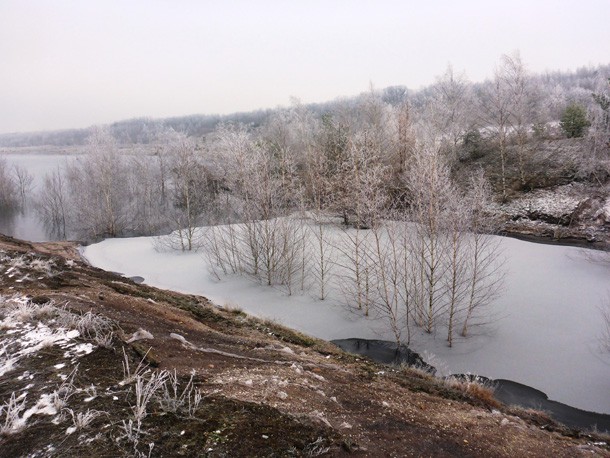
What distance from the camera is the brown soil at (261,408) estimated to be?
4078mm

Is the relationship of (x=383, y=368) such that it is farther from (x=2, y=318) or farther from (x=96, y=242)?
(x=96, y=242)

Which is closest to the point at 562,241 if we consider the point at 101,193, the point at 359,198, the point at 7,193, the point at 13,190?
the point at 359,198

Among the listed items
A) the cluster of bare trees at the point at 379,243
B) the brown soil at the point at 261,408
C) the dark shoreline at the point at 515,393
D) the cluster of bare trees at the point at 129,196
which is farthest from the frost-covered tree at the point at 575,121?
the brown soil at the point at 261,408

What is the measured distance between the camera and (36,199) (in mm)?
45469

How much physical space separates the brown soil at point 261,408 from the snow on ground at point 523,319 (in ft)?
Result: 11.1

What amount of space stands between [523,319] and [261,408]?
12684mm

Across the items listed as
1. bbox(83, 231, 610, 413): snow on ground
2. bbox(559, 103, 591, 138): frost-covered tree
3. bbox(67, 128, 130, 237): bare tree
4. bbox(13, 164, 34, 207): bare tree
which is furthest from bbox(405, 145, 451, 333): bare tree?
bbox(13, 164, 34, 207): bare tree

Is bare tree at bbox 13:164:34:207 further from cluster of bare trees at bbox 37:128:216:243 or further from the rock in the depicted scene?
the rock

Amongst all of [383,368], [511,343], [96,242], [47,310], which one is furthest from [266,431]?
[96,242]

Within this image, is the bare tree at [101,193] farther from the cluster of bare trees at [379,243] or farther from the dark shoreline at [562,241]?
the dark shoreline at [562,241]

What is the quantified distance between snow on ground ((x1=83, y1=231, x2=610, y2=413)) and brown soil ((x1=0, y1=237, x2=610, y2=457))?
3.39 metres

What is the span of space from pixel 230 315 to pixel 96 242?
21.6 m

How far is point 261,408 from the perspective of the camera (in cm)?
508

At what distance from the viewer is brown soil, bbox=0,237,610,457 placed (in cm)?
408
